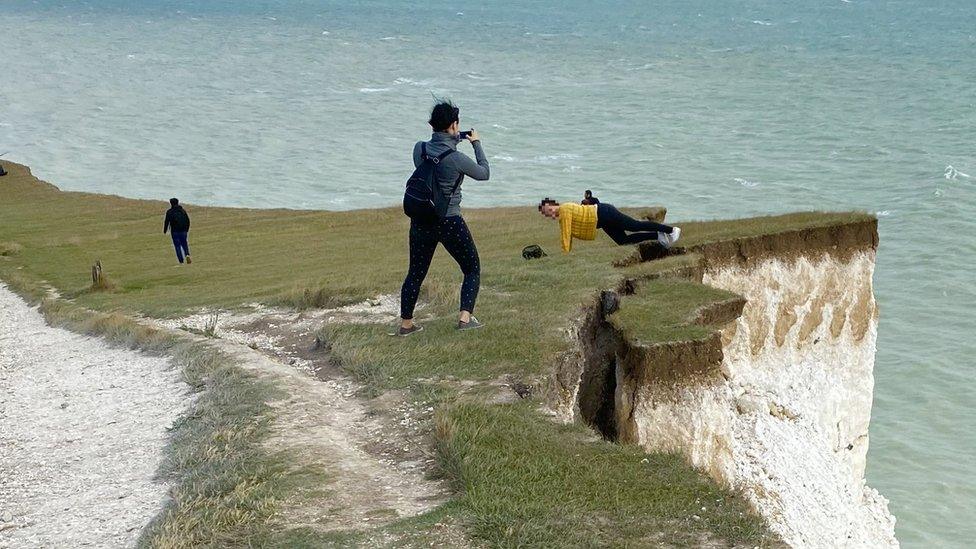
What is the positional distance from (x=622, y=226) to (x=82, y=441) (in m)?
10.4

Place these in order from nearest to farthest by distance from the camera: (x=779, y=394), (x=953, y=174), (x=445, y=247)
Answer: (x=445, y=247), (x=779, y=394), (x=953, y=174)

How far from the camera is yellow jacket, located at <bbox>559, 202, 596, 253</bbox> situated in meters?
20.4

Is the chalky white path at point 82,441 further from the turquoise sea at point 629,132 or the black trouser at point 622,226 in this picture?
the turquoise sea at point 629,132

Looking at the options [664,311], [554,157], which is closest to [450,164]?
[664,311]

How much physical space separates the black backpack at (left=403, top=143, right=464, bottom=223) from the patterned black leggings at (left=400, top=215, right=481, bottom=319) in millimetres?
305

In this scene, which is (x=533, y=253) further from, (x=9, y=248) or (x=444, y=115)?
(x=9, y=248)

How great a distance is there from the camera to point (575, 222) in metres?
20.6

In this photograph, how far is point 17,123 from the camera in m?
105

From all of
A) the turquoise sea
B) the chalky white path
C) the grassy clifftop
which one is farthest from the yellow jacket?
the turquoise sea

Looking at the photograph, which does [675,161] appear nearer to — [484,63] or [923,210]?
[923,210]

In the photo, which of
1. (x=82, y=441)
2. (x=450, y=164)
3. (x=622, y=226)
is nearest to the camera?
Answer: (x=82, y=441)

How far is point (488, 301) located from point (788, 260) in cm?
805

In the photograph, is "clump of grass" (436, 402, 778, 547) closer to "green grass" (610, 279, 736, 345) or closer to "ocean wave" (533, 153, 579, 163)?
"green grass" (610, 279, 736, 345)

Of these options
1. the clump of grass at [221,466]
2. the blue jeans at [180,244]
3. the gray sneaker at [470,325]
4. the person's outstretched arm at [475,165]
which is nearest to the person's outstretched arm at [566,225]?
the gray sneaker at [470,325]
